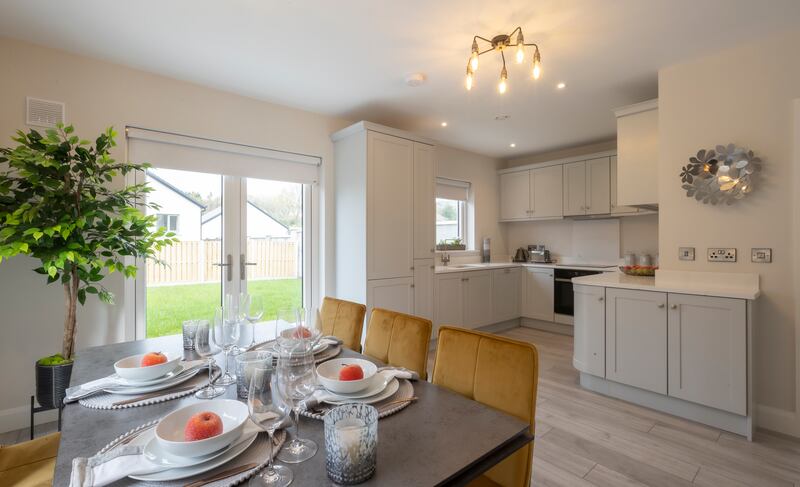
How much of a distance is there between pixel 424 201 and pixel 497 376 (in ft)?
9.47

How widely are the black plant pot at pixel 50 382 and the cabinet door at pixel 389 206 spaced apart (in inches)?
86.3

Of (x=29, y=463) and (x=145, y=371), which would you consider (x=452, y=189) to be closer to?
(x=145, y=371)

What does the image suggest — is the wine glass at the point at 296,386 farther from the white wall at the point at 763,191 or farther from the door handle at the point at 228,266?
the white wall at the point at 763,191

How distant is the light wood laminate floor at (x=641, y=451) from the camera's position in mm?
1908

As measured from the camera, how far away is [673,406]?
2596mm

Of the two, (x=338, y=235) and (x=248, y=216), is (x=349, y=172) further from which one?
(x=248, y=216)

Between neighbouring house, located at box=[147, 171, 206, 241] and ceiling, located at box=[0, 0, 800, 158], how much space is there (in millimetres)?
875

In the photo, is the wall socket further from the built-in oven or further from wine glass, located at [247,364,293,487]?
wine glass, located at [247,364,293,487]

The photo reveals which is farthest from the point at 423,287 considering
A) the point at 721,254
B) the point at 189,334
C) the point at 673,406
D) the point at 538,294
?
the point at 189,334

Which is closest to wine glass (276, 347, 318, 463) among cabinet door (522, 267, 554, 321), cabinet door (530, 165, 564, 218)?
cabinet door (522, 267, 554, 321)

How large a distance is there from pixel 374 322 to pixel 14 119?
2.67 m

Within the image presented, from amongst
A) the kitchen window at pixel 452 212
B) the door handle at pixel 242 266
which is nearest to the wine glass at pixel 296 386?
the door handle at pixel 242 266

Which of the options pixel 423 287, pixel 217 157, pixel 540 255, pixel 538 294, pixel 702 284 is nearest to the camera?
pixel 702 284

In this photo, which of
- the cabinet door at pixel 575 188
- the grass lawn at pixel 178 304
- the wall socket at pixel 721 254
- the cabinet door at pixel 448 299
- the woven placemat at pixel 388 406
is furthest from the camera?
the cabinet door at pixel 575 188
